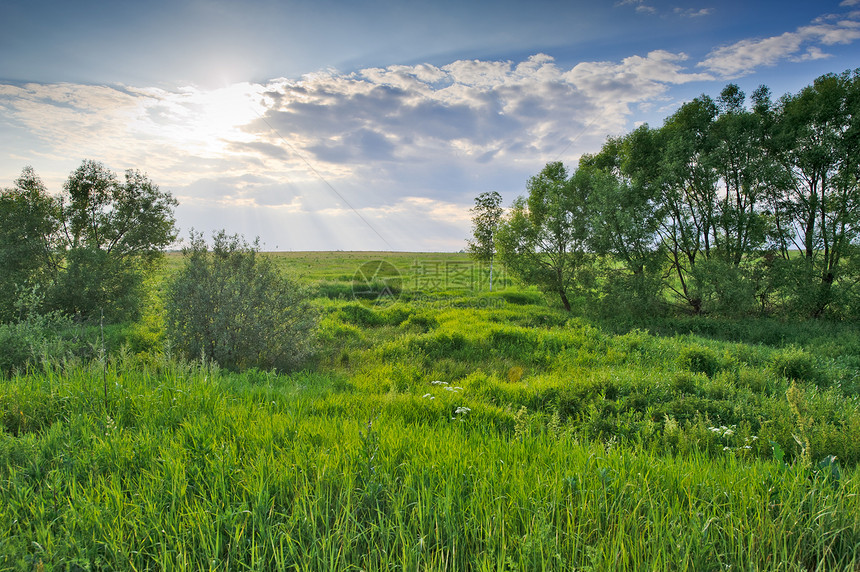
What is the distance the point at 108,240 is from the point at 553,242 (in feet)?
67.9

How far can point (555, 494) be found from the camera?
301cm

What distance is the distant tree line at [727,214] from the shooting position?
53.6 ft

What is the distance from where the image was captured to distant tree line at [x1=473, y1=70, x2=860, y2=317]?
16328mm

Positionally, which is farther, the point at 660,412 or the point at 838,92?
the point at 838,92

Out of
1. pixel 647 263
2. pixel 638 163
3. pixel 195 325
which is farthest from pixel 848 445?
pixel 638 163

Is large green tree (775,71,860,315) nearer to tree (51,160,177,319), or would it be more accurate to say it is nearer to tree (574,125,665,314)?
tree (574,125,665,314)

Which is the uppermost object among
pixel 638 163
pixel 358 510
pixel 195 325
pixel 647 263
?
pixel 638 163

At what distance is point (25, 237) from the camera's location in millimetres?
13758

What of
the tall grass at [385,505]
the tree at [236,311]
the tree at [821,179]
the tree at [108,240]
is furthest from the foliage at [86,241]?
the tree at [821,179]

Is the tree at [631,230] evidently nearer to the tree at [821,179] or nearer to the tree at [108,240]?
the tree at [821,179]

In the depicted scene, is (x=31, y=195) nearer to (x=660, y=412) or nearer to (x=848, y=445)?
(x=660, y=412)

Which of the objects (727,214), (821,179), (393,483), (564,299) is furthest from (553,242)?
(393,483)

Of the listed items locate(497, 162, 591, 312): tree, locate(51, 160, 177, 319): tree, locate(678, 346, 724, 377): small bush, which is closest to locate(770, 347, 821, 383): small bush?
locate(678, 346, 724, 377): small bush

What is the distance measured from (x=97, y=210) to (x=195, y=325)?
417 inches
